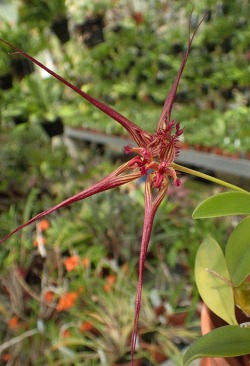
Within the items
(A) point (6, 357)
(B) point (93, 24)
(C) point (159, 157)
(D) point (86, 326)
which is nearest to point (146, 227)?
(C) point (159, 157)

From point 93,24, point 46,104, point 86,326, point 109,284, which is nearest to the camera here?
point 86,326

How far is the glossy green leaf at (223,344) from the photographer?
432mm

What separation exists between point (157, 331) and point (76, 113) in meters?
2.26

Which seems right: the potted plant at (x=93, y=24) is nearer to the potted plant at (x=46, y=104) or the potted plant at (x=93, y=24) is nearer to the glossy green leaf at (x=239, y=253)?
the potted plant at (x=46, y=104)

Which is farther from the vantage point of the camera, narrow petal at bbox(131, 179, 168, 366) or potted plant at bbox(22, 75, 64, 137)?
potted plant at bbox(22, 75, 64, 137)

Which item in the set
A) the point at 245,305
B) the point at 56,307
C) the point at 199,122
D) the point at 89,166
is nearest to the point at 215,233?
the point at 56,307

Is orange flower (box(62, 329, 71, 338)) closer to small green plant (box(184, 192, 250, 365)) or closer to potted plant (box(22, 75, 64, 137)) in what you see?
small green plant (box(184, 192, 250, 365))

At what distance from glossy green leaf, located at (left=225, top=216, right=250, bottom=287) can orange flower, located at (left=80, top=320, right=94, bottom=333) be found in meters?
0.83

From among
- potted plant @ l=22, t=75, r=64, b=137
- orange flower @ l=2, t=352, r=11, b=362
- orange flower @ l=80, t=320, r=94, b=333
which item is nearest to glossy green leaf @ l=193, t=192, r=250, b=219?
orange flower @ l=80, t=320, r=94, b=333

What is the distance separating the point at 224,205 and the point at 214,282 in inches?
6.0

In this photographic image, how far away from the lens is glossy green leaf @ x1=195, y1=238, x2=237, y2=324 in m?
0.52

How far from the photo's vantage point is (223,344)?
437mm

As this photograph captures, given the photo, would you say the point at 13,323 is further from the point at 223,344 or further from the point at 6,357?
the point at 223,344

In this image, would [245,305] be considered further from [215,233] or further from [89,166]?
[89,166]
